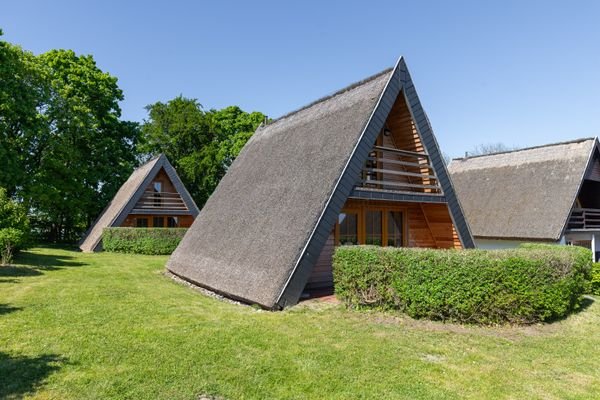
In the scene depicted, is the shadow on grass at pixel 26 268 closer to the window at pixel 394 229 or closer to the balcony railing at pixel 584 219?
the window at pixel 394 229

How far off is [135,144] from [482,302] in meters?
38.4

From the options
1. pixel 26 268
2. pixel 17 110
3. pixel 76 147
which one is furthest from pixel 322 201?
pixel 76 147

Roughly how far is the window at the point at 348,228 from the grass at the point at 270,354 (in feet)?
12.0

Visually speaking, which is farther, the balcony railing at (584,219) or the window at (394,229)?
the balcony railing at (584,219)

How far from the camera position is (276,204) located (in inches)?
449

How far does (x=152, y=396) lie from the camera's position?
4.83 m

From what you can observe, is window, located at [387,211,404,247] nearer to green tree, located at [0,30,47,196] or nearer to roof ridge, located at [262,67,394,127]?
roof ridge, located at [262,67,394,127]

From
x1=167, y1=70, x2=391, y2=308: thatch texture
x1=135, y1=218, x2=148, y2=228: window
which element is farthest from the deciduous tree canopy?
x1=167, y1=70, x2=391, y2=308: thatch texture

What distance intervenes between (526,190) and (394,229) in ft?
41.0

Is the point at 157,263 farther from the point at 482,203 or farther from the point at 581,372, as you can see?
the point at 482,203

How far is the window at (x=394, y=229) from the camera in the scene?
1406cm

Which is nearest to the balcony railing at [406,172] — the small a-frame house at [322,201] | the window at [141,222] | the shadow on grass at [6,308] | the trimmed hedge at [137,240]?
the small a-frame house at [322,201]

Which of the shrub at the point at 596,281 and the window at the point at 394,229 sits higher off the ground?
the window at the point at 394,229

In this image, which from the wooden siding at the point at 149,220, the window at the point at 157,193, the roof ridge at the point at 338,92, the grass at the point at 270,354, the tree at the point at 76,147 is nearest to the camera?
the grass at the point at 270,354
